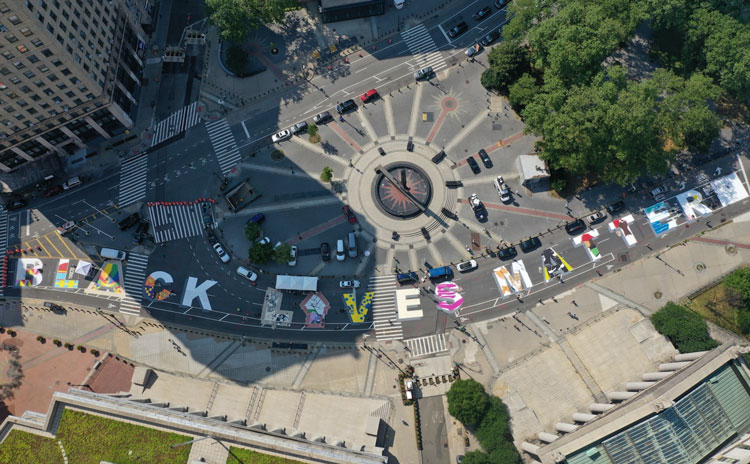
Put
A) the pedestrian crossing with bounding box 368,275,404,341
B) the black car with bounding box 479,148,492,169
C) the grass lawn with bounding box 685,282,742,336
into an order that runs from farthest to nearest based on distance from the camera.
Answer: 1. the black car with bounding box 479,148,492,169
2. the pedestrian crossing with bounding box 368,275,404,341
3. the grass lawn with bounding box 685,282,742,336

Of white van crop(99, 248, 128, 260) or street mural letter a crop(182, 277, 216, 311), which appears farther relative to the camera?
white van crop(99, 248, 128, 260)

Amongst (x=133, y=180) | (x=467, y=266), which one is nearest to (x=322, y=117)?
(x=133, y=180)

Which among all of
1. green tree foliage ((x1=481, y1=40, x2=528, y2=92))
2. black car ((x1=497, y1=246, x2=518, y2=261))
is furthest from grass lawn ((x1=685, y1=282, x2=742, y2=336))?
green tree foliage ((x1=481, y1=40, x2=528, y2=92))

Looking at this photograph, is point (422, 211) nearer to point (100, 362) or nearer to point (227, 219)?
point (227, 219)

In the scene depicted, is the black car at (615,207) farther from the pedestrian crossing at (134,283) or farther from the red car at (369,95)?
the pedestrian crossing at (134,283)

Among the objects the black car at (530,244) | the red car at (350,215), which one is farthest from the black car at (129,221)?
the black car at (530,244)

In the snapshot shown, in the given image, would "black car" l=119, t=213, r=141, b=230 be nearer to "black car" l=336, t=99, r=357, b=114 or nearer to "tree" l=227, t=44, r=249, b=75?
"tree" l=227, t=44, r=249, b=75

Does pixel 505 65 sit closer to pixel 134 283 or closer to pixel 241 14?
pixel 241 14
